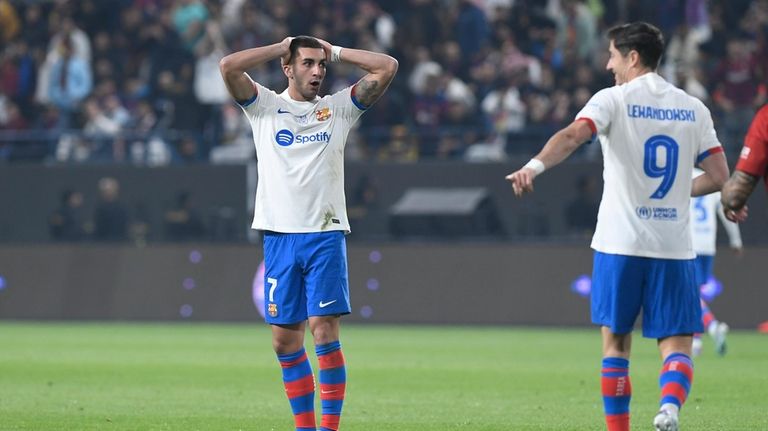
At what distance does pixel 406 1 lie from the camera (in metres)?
25.7

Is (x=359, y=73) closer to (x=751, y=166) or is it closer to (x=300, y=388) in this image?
(x=300, y=388)

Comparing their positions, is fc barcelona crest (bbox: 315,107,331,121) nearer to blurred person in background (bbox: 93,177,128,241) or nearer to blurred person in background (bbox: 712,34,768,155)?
blurred person in background (bbox: 712,34,768,155)

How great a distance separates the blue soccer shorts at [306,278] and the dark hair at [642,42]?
6.69 ft

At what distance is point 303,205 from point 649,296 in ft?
7.15

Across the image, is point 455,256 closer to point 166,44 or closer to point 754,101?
point 754,101

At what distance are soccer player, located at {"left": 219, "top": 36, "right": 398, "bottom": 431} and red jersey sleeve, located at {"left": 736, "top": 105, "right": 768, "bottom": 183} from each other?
8.36ft

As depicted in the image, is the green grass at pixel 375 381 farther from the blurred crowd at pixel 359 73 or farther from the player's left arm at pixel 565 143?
the blurred crowd at pixel 359 73

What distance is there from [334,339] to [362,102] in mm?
1512

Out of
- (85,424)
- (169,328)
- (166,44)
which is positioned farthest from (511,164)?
(85,424)

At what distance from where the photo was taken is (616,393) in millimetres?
7902

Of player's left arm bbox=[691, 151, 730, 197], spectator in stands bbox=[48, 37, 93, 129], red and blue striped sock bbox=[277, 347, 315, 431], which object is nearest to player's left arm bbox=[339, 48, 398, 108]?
red and blue striped sock bbox=[277, 347, 315, 431]

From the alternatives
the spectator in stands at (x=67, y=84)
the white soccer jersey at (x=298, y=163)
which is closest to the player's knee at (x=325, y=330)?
the white soccer jersey at (x=298, y=163)

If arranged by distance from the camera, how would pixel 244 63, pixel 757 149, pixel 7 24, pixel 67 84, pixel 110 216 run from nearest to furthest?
pixel 757 149 → pixel 244 63 → pixel 110 216 → pixel 67 84 → pixel 7 24

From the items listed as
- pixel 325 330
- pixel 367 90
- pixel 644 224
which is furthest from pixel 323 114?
pixel 644 224
